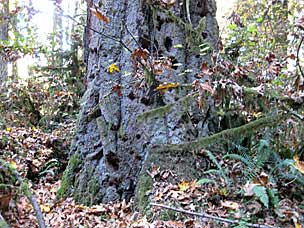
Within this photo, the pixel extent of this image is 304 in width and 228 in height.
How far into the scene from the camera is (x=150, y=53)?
486cm

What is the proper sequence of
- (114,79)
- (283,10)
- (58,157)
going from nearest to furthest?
(114,79) < (58,157) < (283,10)

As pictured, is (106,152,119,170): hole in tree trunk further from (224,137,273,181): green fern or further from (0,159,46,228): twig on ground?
(0,159,46,228): twig on ground

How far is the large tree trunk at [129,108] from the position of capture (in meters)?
4.66

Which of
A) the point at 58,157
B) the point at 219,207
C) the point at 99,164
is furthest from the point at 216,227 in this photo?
the point at 58,157

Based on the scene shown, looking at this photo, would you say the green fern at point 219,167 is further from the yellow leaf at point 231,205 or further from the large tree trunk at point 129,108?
the large tree trunk at point 129,108

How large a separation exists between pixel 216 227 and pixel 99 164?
7.17ft

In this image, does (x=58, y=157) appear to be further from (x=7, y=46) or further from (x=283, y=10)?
(x=283, y=10)

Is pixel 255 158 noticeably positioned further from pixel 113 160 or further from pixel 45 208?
pixel 45 208

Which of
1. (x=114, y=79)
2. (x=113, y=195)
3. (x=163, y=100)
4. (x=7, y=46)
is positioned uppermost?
(x=7, y=46)

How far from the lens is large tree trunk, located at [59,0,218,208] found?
15.3 feet

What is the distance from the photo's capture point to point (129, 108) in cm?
489

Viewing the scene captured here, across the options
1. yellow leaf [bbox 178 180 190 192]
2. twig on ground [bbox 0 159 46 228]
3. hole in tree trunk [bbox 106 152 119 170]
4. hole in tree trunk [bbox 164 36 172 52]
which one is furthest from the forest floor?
hole in tree trunk [bbox 164 36 172 52]

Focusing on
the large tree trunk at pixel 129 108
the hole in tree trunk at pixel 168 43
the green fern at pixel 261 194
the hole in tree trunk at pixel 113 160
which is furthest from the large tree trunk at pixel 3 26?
the green fern at pixel 261 194

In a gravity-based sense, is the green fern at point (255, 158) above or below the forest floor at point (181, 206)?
above
